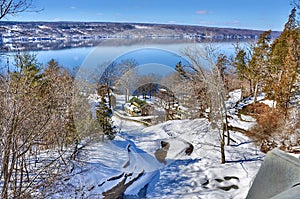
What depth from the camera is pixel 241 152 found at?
349 inches

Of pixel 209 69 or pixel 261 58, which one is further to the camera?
pixel 261 58

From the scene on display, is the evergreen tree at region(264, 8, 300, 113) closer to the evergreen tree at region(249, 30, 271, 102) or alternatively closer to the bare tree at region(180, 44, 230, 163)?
the evergreen tree at region(249, 30, 271, 102)

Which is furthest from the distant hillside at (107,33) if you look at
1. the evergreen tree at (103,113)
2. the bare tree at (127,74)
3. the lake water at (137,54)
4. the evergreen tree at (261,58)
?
the evergreen tree at (261,58)

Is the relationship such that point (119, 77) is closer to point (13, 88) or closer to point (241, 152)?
point (13, 88)

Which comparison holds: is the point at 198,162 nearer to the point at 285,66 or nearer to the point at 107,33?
the point at 107,33

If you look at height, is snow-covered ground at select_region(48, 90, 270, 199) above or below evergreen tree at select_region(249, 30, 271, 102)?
below

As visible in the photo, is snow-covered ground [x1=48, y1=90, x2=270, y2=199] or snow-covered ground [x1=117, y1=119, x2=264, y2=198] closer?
snow-covered ground [x1=48, y1=90, x2=270, y2=199]

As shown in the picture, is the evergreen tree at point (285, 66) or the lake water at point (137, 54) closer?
the lake water at point (137, 54)

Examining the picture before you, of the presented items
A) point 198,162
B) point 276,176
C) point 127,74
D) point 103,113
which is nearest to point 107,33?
point 127,74

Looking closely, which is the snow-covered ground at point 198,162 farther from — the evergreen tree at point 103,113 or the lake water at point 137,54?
the lake water at point 137,54

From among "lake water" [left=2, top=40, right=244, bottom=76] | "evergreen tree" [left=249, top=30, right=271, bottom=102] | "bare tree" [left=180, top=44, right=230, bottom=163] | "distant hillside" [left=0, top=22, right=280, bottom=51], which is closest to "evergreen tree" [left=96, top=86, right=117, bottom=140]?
"lake water" [left=2, top=40, right=244, bottom=76]

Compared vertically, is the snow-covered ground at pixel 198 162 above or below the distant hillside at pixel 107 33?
below

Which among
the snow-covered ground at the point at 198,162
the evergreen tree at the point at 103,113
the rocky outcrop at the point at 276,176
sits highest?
the rocky outcrop at the point at 276,176

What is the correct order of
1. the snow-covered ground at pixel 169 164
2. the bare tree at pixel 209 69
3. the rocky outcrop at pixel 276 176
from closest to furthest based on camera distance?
the rocky outcrop at pixel 276 176 → the snow-covered ground at pixel 169 164 → the bare tree at pixel 209 69
